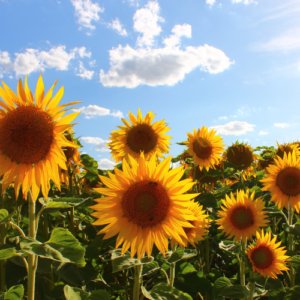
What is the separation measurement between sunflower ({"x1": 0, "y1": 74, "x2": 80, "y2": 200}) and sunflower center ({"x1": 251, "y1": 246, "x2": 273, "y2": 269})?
2281 mm

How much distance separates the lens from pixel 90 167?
149 inches

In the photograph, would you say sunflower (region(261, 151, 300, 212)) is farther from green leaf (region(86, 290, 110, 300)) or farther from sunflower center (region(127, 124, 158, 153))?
green leaf (region(86, 290, 110, 300))

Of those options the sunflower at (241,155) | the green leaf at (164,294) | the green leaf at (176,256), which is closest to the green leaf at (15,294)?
the green leaf at (164,294)

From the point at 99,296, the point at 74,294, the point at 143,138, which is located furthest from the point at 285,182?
the point at 74,294

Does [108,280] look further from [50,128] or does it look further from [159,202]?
[50,128]

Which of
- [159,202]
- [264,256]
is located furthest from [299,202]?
[159,202]

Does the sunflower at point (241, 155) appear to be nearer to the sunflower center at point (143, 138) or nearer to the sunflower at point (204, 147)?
the sunflower at point (204, 147)

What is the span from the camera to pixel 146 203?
213 cm

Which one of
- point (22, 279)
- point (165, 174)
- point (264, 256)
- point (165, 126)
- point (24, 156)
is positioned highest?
point (165, 126)

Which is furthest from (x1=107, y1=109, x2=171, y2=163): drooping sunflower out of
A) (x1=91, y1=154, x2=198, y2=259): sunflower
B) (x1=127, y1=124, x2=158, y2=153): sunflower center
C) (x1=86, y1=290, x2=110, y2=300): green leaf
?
(x1=86, y1=290, x2=110, y2=300): green leaf

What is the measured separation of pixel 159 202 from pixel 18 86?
→ 146cm

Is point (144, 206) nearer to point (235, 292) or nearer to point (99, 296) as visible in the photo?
point (99, 296)

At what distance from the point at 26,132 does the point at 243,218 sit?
9.55 ft

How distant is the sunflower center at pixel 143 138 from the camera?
14.9 ft
